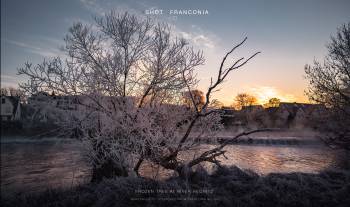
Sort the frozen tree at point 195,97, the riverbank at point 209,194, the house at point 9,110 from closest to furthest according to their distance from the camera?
the riverbank at point 209,194 < the frozen tree at point 195,97 < the house at point 9,110

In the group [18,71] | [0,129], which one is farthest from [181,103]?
[0,129]

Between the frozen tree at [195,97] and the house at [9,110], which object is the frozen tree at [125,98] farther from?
the house at [9,110]

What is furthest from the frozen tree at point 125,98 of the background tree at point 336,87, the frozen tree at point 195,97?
the background tree at point 336,87

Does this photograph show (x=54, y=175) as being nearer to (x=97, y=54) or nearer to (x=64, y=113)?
(x=64, y=113)

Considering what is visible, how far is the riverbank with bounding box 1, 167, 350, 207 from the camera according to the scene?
4.58m

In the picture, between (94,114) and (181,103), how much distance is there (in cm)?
264

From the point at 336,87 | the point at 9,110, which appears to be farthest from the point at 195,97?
the point at 9,110

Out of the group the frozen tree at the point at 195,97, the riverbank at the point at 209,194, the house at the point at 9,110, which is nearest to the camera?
the riverbank at the point at 209,194

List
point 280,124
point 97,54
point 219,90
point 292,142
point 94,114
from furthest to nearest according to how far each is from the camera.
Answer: point 280,124, point 292,142, point 97,54, point 94,114, point 219,90

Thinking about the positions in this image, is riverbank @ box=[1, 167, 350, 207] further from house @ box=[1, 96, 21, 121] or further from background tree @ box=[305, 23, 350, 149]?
house @ box=[1, 96, 21, 121]

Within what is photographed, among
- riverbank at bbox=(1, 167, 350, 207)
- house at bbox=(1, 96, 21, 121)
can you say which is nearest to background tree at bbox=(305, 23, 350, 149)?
riverbank at bbox=(1, 167, 350, 207)

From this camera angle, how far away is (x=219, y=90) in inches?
250

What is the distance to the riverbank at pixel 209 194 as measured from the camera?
180 inches

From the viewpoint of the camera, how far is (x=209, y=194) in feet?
16.1
